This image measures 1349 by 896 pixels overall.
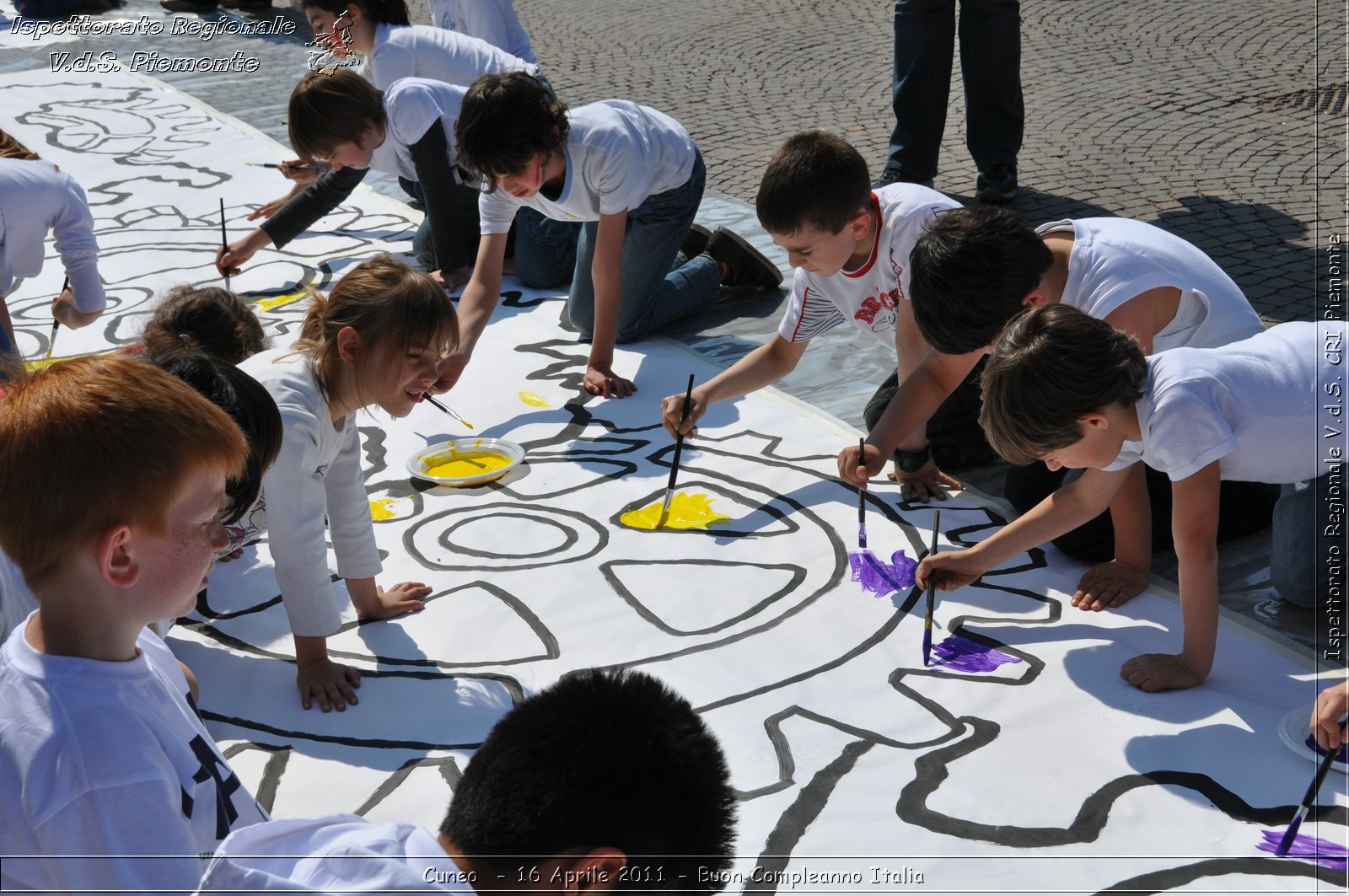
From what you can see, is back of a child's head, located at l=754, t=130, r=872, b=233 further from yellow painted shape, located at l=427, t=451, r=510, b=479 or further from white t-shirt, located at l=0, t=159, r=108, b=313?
white t-shirt, located at l=0, t=159, r=108, b=313

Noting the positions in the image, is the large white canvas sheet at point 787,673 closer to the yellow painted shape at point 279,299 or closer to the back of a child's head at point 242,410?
the back of a child's head at point 242,410

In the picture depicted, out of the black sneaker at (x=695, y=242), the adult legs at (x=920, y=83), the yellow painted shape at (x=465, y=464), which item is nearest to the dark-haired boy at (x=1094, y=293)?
the yellow painted shape at (x=465, y=464)

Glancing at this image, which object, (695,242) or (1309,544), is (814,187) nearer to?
(1309,544)

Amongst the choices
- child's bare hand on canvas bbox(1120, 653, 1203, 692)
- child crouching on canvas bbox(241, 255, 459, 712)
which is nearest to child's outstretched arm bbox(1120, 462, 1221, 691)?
child's bare hand on canvas bbox(1120, 653, 1203, 692)

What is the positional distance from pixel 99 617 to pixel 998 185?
14.4ft

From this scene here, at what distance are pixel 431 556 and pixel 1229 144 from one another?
4274mm

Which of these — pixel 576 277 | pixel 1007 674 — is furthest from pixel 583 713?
pixel 576 277

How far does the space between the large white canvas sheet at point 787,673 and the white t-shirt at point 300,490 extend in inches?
7.8

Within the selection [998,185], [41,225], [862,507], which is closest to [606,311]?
[862,507]

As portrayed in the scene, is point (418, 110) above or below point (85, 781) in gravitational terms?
above

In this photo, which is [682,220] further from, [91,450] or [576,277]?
[91,450]

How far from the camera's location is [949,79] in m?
5.11

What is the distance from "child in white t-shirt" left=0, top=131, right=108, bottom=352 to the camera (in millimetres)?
3746

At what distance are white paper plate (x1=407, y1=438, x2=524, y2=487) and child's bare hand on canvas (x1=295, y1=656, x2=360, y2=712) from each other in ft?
3.04
